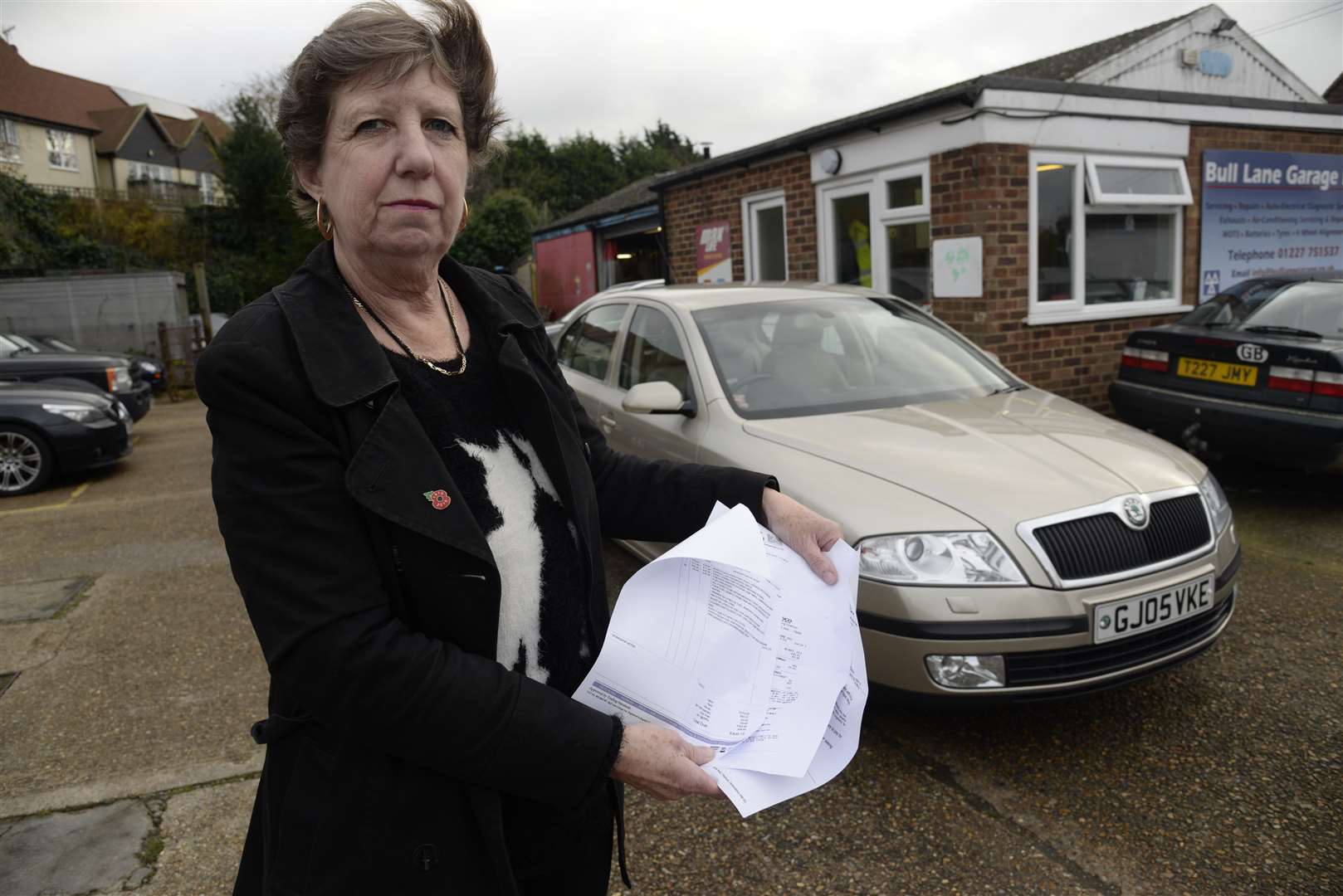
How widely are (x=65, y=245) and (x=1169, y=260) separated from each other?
33129 mm

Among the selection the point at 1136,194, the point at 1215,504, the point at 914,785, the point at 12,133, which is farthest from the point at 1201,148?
the point at 12,133

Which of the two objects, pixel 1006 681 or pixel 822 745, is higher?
pixel 822 745

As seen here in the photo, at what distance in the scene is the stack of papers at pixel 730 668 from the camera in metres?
1.22

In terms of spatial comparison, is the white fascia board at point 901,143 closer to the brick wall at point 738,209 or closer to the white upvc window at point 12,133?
the brick wall at point 738,209

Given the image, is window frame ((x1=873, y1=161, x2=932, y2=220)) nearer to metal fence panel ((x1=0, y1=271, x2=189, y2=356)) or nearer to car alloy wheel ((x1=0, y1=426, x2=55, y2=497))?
car alloy wheel ((x1=0, y1=426, x2=55, y2=497))

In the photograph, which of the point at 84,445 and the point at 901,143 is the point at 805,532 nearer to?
the point at 901,143

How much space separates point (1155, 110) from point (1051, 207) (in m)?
1.39

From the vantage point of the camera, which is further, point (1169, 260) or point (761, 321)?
point (1169, 260)

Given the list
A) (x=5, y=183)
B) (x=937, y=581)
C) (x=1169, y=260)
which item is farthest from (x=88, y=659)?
(x=5, y=183)

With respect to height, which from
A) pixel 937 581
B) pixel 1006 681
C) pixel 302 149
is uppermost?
pixel 302 149

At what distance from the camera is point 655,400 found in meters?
3.96

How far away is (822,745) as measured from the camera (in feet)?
4.42

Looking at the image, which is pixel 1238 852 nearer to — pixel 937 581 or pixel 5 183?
pixel 937 581

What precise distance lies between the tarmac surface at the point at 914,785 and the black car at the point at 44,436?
4.62 metres
